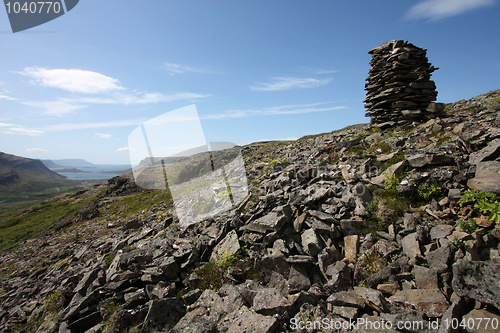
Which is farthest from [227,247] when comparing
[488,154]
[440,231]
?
[488,154]

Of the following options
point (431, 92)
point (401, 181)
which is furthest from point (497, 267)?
point (431, 92)

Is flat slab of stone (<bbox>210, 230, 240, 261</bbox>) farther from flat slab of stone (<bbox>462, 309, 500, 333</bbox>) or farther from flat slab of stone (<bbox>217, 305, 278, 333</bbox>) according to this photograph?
flat slab of stone (<bbox>462, 309, 500, 333</bbox>)

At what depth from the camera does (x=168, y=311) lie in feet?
21.0

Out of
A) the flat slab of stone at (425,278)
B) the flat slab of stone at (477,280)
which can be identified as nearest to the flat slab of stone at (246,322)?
the flat slab of stone at (425,278)

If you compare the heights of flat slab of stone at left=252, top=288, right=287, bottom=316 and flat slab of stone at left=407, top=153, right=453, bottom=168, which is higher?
flat slab of stone at left=407, top=153, right=453, bottom=168

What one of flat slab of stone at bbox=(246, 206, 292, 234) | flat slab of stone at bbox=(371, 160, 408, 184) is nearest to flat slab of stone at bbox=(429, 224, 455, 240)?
flat slab of stone at bbox=(371, 160, 408, 184)

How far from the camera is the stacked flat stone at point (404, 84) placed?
1606cm

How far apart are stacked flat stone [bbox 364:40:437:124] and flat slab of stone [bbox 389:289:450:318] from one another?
580 inches

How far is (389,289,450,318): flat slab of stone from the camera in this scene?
4.26 meters

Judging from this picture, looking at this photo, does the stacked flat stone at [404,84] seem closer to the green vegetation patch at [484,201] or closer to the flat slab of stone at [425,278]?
the green vegetation patch at [484,201]

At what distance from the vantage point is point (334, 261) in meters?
6.64

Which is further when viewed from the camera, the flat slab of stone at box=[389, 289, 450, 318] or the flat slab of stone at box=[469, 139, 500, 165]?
the flat slab of stone at box=[469, 139, 500, 165]

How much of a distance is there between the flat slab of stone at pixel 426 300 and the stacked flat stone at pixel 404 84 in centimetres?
1474

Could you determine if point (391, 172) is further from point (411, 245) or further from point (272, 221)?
point (272, 221)
